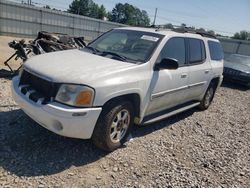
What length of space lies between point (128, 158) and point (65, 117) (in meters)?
1.24

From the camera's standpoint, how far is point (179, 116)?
19.5 feet

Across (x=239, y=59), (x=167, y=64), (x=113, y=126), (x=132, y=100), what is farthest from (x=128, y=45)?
(x=239, y=59)

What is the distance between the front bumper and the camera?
3.02 meters

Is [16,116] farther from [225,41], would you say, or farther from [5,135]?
[225,41]

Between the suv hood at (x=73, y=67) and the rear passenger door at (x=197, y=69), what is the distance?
1.87m

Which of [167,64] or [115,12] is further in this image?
[115,12]

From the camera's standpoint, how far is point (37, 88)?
338 centimetres

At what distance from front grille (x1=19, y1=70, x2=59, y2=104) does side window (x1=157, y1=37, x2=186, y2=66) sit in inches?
71.7

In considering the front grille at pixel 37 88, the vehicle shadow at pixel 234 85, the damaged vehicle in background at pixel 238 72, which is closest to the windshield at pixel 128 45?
the front grille at pixel 37 88

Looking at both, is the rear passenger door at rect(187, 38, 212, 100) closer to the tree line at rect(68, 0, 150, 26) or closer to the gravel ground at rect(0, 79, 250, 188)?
the gravel ground at rect(0, 79, 250, 188)

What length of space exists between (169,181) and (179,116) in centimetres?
276

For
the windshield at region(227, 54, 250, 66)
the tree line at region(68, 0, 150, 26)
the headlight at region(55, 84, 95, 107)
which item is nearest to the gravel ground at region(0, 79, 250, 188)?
the headlight at region(55, 84, 95, 107)

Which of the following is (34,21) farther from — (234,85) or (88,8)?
(88,8)

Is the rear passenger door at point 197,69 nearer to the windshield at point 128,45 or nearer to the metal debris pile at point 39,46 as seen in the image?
the windshield at point 128,45
